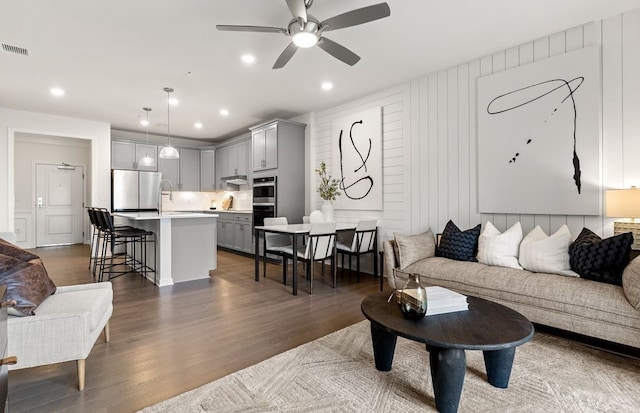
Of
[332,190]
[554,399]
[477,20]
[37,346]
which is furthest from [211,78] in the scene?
[554,399]

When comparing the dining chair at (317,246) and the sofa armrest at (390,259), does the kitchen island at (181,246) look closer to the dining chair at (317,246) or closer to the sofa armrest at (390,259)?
the dining chair at (317,246)

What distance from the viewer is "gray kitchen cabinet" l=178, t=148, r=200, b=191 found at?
26.1 ft

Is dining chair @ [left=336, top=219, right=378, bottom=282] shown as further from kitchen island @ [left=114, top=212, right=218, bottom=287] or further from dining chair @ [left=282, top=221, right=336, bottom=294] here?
kitchen island @ [left=114, top=212, right=218, bottom=287]

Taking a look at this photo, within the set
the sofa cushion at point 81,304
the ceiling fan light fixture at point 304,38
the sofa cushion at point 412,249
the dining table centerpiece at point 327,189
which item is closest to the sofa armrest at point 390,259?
the sofa cushion at point 412,249

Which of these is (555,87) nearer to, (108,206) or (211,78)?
(211,78)

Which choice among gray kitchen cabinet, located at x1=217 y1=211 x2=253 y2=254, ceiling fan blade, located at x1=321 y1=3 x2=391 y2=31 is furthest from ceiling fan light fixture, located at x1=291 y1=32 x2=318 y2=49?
gray kitchen cabinet, located at x1=217 y1=211 x2=253 y2=254

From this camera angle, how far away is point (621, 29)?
9.43 ft

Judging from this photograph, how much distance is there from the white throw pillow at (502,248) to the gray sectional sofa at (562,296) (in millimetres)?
111

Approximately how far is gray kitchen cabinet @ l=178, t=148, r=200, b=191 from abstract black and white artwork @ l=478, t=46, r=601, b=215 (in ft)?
21.7

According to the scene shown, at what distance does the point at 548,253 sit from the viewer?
2879mm

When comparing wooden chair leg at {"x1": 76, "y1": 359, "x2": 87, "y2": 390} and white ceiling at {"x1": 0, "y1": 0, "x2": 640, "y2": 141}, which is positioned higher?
white ceiling at {"x1": 0, "y1": 0, "x2": 640, "y2": 141}

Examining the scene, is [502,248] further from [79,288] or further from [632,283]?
[79,288]

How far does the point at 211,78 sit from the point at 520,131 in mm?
3724

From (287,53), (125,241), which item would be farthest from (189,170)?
(287,53)
